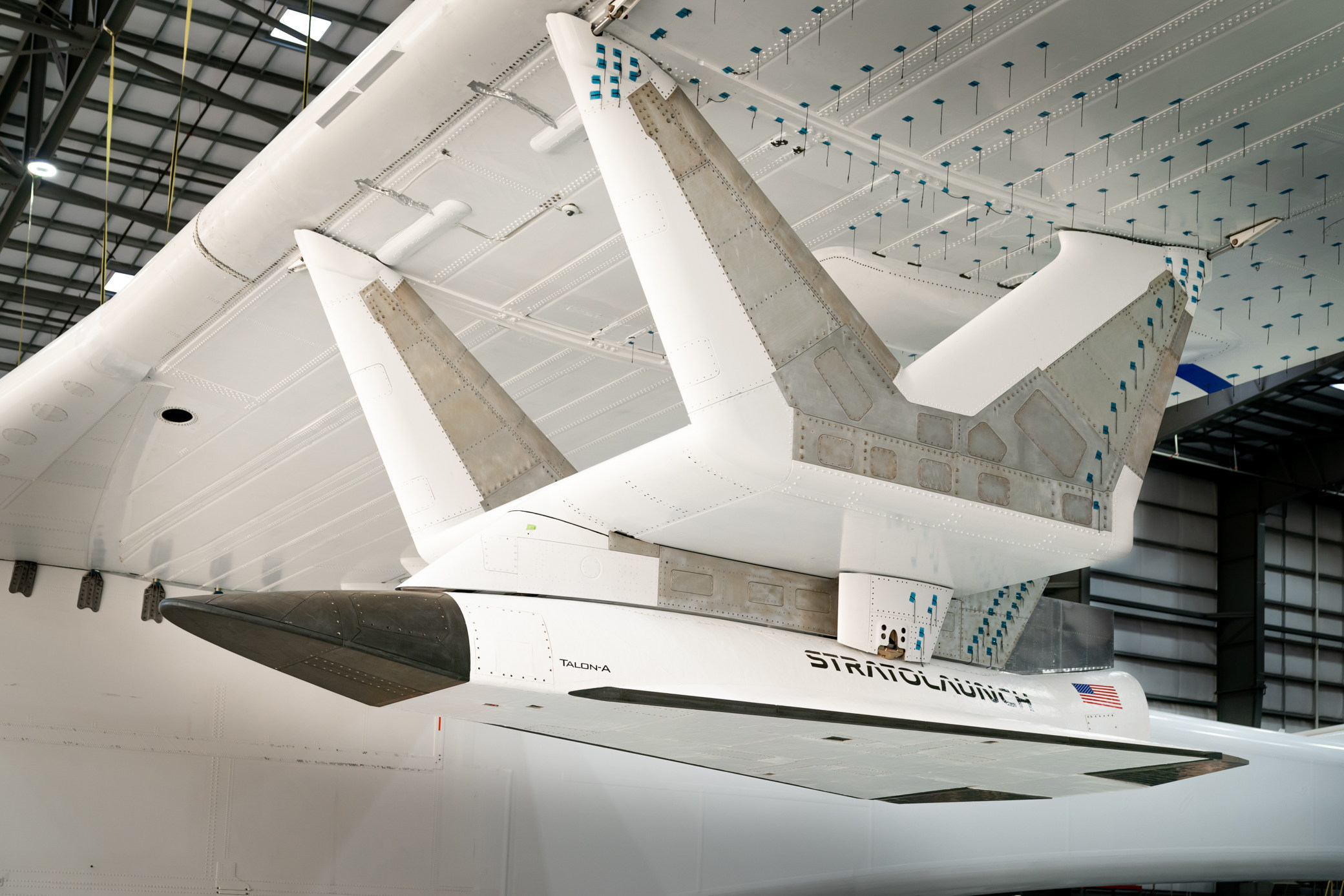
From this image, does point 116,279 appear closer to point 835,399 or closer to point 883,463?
point 835,399

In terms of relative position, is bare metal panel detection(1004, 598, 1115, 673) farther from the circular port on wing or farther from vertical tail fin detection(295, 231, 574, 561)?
the circular port on wing

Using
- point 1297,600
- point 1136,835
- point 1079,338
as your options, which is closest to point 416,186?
point 1079,338

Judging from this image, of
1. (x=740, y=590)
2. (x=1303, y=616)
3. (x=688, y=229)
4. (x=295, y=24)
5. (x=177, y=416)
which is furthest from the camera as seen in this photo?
(x=1303, y=616)

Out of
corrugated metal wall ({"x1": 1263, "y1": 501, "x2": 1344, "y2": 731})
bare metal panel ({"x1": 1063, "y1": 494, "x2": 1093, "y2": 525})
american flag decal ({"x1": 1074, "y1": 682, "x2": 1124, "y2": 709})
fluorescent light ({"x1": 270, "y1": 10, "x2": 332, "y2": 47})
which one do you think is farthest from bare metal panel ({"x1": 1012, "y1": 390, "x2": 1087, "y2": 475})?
corrugated metal wall ({"x1": 1263, "y1": 501, "x2": 1344, "y2": 731})

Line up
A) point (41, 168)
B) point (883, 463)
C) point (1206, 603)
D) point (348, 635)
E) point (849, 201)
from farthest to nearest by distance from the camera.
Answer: point (1206, 603) < point (41, 168) < point (849, 201) < point (883, 463) < point (348, 635)

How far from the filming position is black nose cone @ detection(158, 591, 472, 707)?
20.7 ft

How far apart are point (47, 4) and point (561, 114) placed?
12.8m

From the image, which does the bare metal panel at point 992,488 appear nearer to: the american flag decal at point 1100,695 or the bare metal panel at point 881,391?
the bare metal panel at point 881,391

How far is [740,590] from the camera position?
→ 873 cm

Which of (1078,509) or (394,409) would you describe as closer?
(1078,509)

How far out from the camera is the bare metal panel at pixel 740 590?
331 inches

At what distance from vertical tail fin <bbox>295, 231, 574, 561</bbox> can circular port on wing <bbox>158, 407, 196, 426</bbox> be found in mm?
3401

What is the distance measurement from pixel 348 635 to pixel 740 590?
10.9ft

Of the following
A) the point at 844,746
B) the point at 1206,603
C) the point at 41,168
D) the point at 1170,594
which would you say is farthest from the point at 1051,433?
the point at 1206,603
